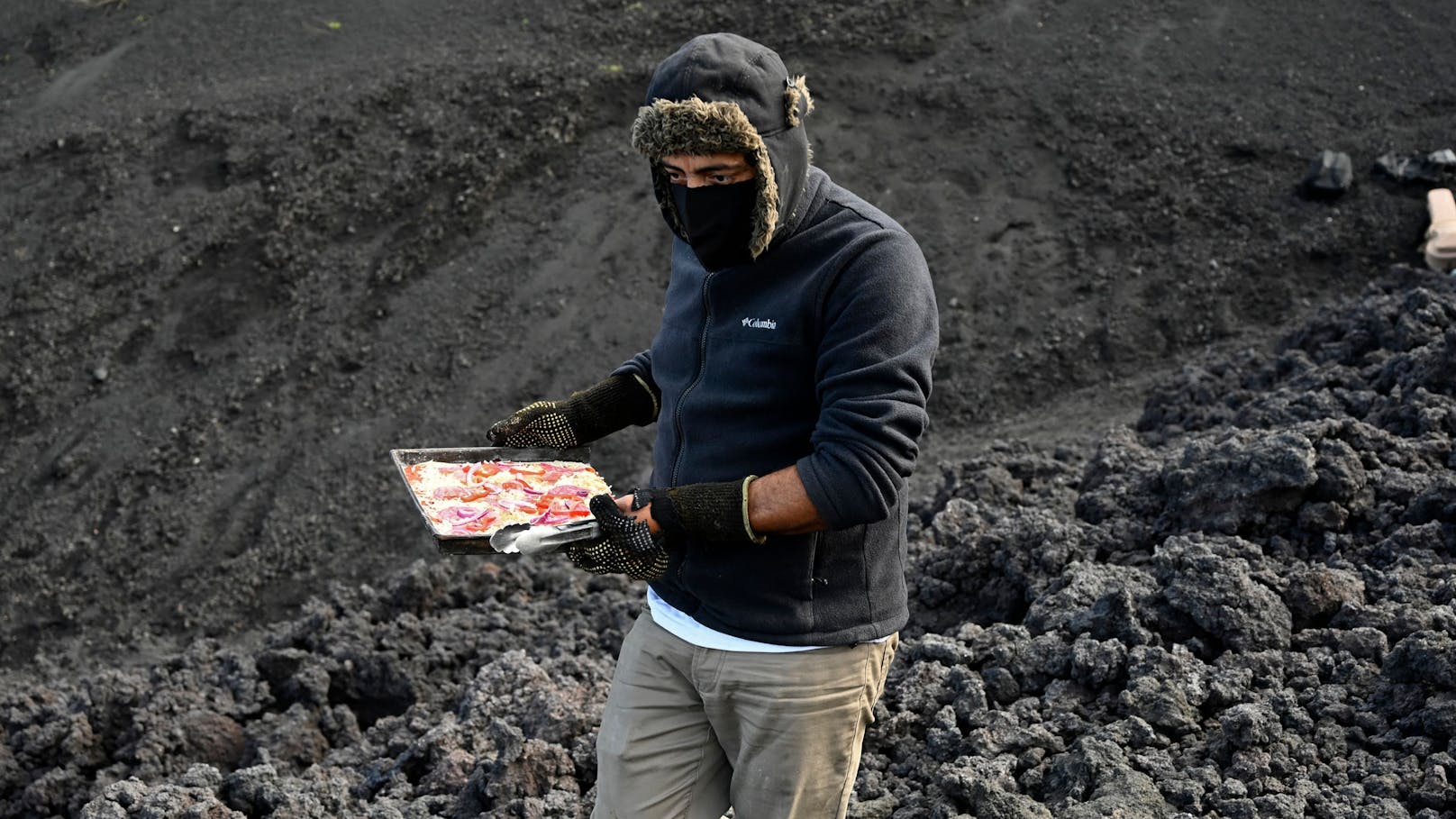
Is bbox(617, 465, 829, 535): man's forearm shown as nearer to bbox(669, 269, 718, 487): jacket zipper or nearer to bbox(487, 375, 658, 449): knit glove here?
bbox(669, 269, 718, 487): jacket zipper

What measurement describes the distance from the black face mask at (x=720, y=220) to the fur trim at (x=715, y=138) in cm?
7

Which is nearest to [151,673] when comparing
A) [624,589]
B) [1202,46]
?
[624,589]

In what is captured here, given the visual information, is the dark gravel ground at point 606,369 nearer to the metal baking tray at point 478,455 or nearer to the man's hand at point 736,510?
the metal baking tray at point 478,455

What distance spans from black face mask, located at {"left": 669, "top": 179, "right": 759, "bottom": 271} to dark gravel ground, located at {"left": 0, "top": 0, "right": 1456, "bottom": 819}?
175 cm

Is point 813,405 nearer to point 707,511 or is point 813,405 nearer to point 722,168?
point 707,511

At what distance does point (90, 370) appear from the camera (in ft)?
28.3

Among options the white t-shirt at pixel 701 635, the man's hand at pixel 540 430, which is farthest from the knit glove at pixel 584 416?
the white t-shirt at pixel 701 635

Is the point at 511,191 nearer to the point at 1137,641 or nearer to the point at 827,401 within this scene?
the point at 1137,641

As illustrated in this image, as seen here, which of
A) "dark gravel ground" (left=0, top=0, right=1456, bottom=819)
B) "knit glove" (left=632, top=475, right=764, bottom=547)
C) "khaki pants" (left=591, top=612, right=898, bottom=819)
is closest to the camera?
"knit glove" (left=632, top=475, right=764, bottom=547)

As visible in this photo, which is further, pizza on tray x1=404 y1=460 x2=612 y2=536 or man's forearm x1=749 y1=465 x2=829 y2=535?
pizza on tray x1=404 y1=460 x2=612 y2=536

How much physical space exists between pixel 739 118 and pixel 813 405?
590 millimetres

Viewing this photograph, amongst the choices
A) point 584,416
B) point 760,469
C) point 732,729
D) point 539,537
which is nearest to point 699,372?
point 760,469

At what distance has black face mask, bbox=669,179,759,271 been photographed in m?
2.76

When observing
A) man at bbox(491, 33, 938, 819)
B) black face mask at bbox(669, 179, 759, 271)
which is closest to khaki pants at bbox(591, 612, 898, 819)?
man at bbox(491, 33, 938, 819)
